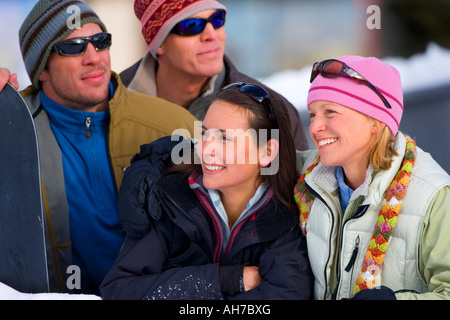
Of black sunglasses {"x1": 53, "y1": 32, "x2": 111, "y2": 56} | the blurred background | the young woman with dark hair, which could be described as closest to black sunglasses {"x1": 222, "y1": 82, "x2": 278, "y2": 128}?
the young woman with dark hair

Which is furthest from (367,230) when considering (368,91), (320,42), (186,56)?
(320,42)

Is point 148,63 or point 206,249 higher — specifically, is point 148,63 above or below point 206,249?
above

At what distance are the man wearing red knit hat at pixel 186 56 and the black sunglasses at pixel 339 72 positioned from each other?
1116 millimetres

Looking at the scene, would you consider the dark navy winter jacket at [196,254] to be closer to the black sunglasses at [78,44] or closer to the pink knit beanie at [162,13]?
the black sunglasses at [78,44]

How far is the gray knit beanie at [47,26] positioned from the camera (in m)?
2.90

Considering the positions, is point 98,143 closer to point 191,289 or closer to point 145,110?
point 145,110

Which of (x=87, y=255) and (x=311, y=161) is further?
(x=87, y=255)

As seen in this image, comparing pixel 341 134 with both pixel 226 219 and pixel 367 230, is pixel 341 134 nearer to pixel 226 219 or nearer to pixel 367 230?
pixel 367 230

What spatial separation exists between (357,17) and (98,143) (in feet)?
19.2

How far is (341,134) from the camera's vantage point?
2.13m

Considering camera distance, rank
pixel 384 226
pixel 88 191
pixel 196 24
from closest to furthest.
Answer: pixel 384 226, pixel 88 191, pixel 196 24

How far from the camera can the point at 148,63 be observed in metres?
3.91

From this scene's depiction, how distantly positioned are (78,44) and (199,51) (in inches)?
35.0

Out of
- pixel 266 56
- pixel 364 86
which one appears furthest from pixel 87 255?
pixel 266 56
